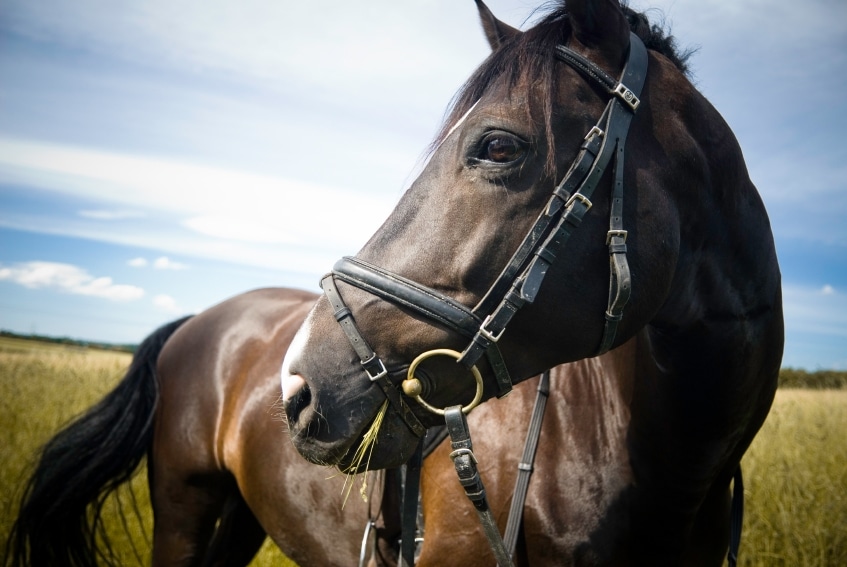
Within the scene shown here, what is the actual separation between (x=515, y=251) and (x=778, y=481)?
5036 mm

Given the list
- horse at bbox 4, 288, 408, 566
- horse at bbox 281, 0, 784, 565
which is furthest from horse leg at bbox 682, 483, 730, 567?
horse at bbox 4, 288, 408, 566

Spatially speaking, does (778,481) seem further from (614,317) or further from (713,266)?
(614,317)

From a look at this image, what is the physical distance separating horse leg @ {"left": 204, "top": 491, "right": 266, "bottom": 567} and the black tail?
0.78 m

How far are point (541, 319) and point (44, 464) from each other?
4.09m

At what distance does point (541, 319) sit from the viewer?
5.16ft

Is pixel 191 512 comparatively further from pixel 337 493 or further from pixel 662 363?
pixel 662 363

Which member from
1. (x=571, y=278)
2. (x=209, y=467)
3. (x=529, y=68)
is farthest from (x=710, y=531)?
(x=209, y=467)

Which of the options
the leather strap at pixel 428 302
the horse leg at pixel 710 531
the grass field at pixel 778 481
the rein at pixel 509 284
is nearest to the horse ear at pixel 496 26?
the rein at pixel 509 284

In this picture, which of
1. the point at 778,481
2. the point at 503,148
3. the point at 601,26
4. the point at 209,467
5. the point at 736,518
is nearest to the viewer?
the point at 503,148

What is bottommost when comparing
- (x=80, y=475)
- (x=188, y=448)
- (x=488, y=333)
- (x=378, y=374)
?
(x=80, y=475)

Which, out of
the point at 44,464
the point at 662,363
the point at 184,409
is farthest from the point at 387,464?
the point at 44,464

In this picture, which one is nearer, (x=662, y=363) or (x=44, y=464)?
(x=662, y=363)

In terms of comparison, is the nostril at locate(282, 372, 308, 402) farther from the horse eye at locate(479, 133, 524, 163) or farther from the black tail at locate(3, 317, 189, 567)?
the black tail at locate(3, 317, 189, 567)

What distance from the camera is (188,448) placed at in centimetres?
372
